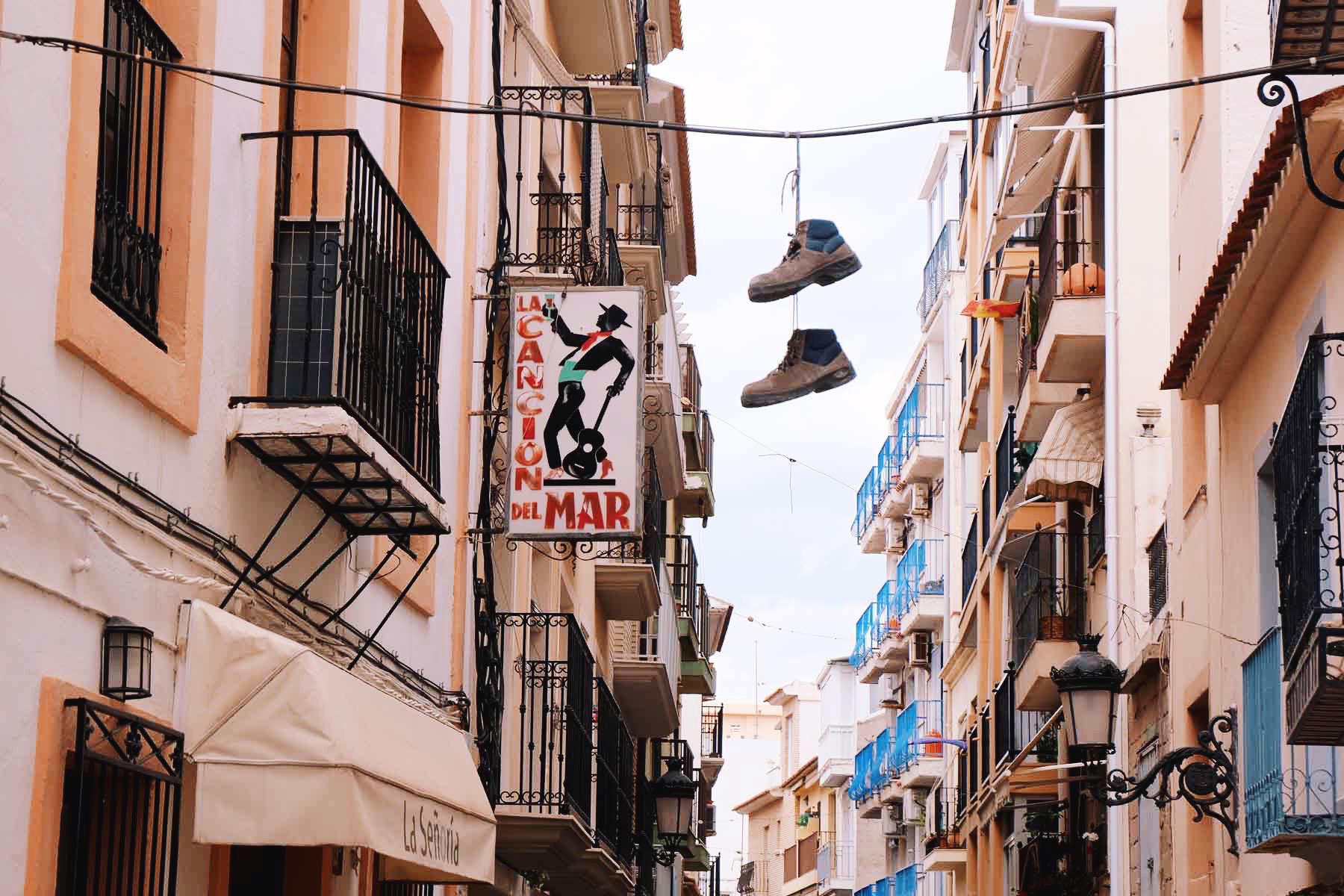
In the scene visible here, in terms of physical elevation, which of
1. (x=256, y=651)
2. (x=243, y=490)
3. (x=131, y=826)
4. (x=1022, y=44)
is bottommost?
(x=131, y=826)

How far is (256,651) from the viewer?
8203mm

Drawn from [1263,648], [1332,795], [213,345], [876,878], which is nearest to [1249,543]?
[1263,648]

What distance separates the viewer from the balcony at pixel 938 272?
45156 mm

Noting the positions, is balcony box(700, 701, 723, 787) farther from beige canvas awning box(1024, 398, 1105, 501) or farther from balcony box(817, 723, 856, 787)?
beige canvas awning box(1024, 398, 1105, 501)

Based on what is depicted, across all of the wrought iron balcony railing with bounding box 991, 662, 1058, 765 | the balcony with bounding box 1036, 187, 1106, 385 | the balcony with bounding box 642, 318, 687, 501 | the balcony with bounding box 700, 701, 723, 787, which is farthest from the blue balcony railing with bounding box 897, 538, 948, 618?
the balcony with bounding box 1036, 187, 1106, 385

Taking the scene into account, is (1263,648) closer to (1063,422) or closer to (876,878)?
(1063,422)

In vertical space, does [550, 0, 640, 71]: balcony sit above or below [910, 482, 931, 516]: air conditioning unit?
below

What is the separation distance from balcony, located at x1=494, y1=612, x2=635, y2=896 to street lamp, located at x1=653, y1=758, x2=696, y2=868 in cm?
463

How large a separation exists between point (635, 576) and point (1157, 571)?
6.49 metres

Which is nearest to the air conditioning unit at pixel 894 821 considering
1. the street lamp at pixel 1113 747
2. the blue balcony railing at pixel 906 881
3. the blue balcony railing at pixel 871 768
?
the blue balcony railing at pixel 871 768

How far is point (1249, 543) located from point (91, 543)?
809 cm

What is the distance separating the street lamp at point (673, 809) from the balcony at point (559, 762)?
463cm

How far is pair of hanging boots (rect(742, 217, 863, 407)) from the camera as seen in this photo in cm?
1095

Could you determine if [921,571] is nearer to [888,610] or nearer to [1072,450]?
[888,610]
